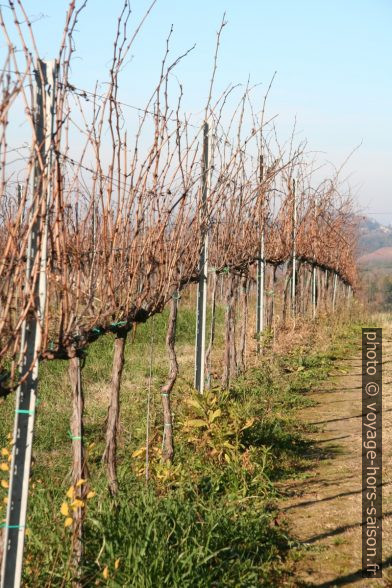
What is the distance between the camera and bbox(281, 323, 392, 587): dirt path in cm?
363

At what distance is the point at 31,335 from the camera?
9.55ft

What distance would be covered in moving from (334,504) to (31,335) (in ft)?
7.99

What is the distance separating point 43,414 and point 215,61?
3597 mm

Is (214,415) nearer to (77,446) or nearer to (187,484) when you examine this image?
(187,484)

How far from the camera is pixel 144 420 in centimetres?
630

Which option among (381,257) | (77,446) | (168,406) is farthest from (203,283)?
(381,257)

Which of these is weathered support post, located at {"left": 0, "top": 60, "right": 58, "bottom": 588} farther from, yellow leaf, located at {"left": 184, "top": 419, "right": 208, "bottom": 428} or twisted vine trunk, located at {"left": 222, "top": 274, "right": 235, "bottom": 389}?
twisted vine trunk, located at {"left": 222, "top": 274, "right": 235, "bottom": 389}

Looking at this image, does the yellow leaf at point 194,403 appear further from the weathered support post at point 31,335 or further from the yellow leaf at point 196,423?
the weathered support post at point 31,335

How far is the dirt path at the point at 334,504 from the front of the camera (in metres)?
3.63

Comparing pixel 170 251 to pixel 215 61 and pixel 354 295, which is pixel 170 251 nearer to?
pixel 215 61

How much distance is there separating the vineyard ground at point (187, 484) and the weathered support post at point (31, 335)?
39 centimetres

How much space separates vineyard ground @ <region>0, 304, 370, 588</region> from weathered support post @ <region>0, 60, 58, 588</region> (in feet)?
1.28

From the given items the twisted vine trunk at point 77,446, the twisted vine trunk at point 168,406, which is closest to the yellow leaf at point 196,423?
the twisted vine trunk at point 168,406

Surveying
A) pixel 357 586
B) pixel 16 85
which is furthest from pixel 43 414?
pixel 16 85
